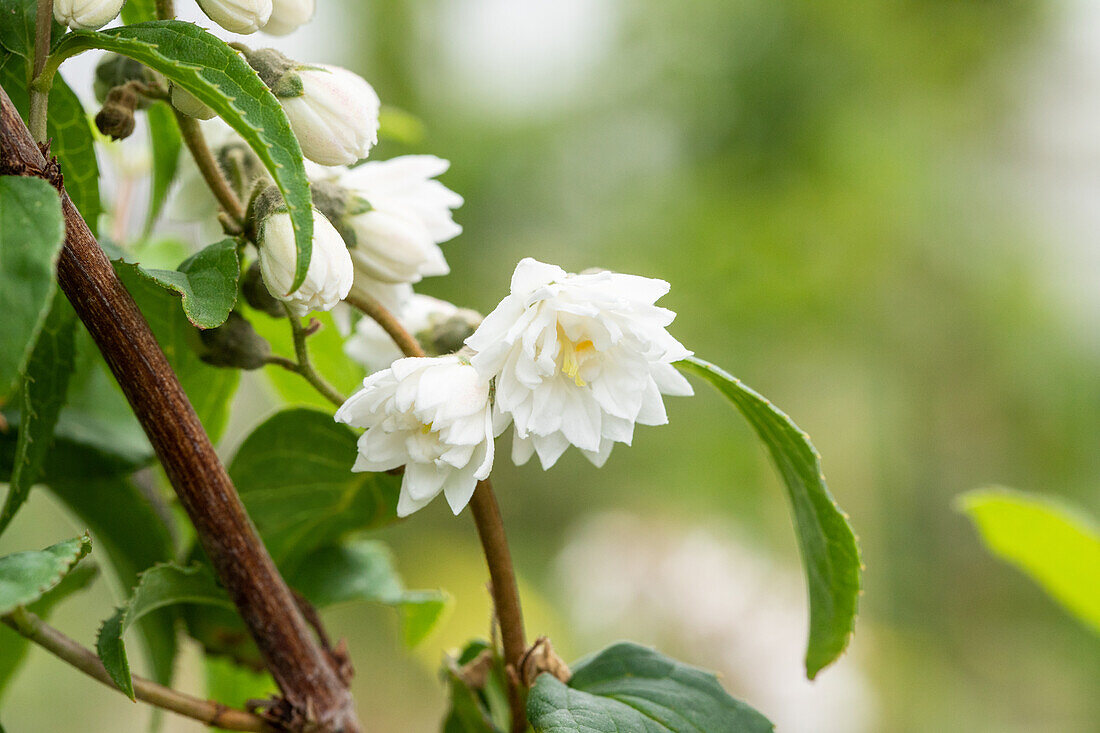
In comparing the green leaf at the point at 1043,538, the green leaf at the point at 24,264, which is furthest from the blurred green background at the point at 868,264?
the green leaf at the point at 24,264

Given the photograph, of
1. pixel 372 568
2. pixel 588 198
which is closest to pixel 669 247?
pixel 588 198

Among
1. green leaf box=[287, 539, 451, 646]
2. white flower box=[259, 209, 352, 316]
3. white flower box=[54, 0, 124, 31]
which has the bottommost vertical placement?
green leaf box=[287, 539, 451, 646]

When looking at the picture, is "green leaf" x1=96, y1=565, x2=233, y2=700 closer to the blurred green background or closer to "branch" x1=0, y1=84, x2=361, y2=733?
"branch" x1=0, y1=84, x2=361, y2=733

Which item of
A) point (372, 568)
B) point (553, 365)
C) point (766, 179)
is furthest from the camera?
point (766, 179)

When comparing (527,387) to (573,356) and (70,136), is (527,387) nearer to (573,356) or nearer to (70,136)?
(573,356)

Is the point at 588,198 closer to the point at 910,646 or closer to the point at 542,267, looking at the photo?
the point at 910,646

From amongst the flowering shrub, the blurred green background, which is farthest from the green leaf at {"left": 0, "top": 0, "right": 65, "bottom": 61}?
the blurred green background

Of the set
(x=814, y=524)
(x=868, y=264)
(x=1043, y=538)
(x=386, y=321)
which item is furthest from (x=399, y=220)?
(x=868, y=264)
